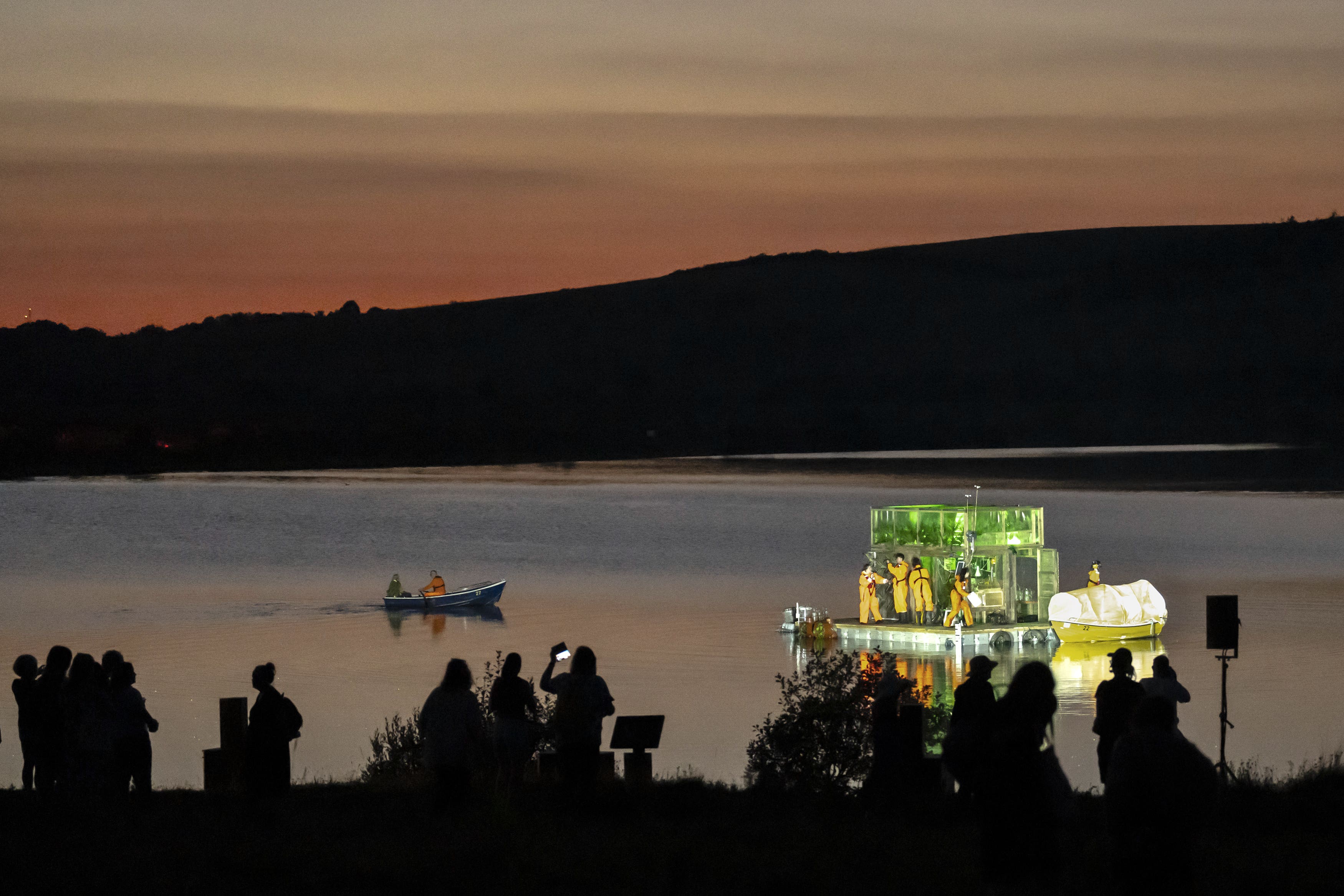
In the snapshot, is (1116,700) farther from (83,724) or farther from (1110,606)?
(1110,606)

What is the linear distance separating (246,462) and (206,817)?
11839 cm

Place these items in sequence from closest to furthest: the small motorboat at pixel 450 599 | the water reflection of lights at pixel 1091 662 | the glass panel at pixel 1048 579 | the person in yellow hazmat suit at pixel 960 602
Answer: the water reflection of lights at pixel 1091 662
the person in yellow hazmat suit at pixel 960 602
the glass panel at pixel 1048 579
the small motorboat at pixel 450 599

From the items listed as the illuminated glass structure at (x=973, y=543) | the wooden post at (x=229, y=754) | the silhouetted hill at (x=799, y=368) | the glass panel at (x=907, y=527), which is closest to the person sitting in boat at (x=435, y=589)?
the illuminated glass structure at (x=973, y=543)

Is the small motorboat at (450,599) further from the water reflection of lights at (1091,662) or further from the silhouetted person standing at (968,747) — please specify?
the silhouetted person standing at (968,747)

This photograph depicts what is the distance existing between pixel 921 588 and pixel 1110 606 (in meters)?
3.97

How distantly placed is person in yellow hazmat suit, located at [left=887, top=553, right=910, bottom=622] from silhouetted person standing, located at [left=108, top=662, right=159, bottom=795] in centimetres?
1881

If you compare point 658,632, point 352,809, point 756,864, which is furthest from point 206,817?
point 658,632

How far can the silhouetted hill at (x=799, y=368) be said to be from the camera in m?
129

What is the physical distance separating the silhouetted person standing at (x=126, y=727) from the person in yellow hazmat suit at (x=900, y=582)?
18813mm

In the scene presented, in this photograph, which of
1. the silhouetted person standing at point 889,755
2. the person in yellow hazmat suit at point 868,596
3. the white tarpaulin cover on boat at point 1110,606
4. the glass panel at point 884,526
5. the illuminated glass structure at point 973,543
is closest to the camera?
the silhouetted person standing at point 889,755

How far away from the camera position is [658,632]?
32.0 meters

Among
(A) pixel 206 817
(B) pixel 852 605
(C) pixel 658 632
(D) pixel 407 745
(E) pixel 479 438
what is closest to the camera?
(A) pixel 206 817

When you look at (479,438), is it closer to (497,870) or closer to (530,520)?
(530,520)

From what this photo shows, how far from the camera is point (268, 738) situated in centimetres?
944
